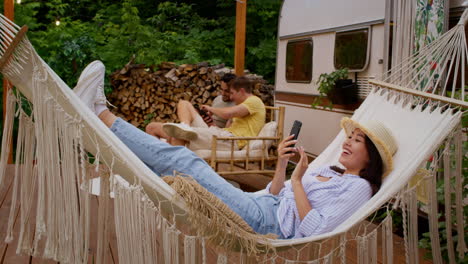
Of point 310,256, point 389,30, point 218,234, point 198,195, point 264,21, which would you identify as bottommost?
point 310,256

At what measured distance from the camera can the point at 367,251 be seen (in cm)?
182

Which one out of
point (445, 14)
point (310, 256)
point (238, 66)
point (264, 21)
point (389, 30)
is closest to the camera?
point (310, 256)

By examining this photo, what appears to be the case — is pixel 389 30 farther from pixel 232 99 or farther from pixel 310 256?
pixel 310 256

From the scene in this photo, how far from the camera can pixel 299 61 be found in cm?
505

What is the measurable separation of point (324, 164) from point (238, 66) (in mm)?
2928

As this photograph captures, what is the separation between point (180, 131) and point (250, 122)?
62cm

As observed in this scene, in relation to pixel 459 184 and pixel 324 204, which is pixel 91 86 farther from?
pixel 459 184

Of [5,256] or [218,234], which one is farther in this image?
[5,256]

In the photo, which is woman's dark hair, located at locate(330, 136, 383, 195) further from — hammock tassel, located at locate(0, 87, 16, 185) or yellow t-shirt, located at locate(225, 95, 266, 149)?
yellow t-shirt, located at locate(225, 95, 266, 149)

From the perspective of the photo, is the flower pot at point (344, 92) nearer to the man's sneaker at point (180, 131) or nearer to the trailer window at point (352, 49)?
the trailer window at point (352, 49)

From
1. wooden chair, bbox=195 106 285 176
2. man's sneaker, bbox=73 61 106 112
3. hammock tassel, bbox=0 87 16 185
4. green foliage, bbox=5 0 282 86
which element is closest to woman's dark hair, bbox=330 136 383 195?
A: man's sneaker, bbox=73 61 106 112

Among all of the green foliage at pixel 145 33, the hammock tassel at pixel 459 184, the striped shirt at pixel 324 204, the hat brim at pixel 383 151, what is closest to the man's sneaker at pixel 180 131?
the striped shirt at pixel 324 204

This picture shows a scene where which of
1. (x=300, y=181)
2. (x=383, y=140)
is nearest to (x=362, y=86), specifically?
(x=383, y=140)

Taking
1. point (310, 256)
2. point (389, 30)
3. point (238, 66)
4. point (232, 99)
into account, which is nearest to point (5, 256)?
point (310, 256)
